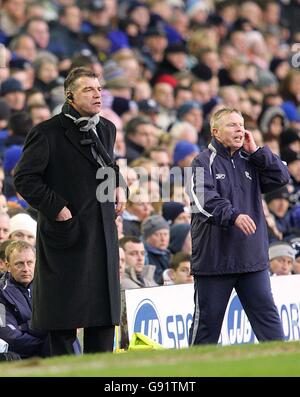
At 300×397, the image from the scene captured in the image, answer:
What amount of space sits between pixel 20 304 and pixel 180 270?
119 inches

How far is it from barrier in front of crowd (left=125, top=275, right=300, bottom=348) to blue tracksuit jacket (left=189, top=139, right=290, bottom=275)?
1445 mm

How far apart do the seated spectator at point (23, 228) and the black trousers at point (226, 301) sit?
104 inches

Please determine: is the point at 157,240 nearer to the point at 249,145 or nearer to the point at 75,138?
the point at 249,145

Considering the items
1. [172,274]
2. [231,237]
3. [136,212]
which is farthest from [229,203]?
[136,212]

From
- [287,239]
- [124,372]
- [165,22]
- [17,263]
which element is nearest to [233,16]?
[165,22]

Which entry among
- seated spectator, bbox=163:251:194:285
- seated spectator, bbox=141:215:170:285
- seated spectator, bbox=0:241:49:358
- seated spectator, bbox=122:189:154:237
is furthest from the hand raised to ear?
seated spectator, bbox=122:189:154:237

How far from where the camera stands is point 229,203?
10.7 meters

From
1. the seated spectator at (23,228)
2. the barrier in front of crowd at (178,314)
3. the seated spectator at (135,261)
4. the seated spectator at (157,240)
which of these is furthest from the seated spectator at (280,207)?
the seated spectator at (23,228)

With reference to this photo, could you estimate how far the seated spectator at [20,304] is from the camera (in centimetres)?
1120

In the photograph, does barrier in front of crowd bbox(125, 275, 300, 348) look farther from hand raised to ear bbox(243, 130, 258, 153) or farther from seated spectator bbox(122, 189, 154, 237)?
seated spectator bbox(122, 189, 154, 237)

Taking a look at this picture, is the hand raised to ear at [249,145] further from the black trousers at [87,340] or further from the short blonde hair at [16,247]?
the short blonde hair at [16,247]

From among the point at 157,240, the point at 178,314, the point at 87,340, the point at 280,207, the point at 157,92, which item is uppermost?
the point at 157,92

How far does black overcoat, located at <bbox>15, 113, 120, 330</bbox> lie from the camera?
32.7 ft
